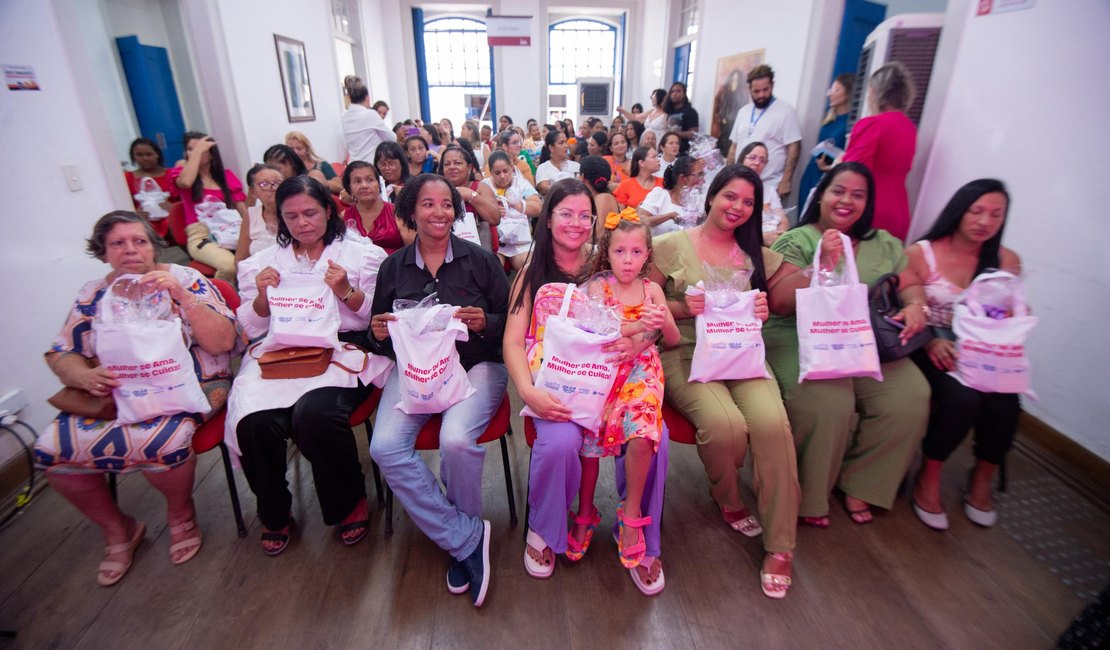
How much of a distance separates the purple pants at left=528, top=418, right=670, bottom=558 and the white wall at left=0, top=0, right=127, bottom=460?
2791 millimetres

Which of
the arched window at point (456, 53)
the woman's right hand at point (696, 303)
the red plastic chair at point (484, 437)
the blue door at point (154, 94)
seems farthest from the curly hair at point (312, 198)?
the arched window at point (456, 53)

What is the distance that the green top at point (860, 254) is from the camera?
2.34 meters

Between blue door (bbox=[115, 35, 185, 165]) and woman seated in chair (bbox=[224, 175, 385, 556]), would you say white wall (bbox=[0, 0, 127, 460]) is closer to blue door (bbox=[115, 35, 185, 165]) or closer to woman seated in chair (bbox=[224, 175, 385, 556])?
woman seated in chair (bbox=[224, 175, 385, 556])

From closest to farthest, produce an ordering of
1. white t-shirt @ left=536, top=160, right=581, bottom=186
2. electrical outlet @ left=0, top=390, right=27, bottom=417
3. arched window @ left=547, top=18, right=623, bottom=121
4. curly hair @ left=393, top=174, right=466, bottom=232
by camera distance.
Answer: curly hair @ left=393, top=174, right=466, bottom=232 < electrical outlet @ left=0, top=390, right=27, bottom=417 < white t-shirt @ left=536, top=160, right=581, bottom=186 < arched window @ left=547, top=18, right=623, bottom=121

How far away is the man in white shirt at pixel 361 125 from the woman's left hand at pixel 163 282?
425 centimetres

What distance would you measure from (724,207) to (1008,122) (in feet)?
7.10

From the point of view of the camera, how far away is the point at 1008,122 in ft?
9.59

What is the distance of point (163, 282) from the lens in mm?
1961

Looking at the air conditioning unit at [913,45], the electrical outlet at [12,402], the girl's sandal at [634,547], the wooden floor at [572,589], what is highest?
the air conditioning unit at [913,45]

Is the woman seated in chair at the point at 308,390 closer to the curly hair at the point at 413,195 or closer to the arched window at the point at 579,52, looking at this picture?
the curly hair at the point at 413,195

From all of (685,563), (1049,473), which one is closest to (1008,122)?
(1049,473)

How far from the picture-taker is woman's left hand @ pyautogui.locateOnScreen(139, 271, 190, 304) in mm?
1941

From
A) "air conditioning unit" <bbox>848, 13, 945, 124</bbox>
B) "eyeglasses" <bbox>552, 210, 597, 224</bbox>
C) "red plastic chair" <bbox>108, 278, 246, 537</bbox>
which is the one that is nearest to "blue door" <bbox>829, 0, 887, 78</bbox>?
"air conditioning unit" <bbox>848, 13, 945, 124</bbox>

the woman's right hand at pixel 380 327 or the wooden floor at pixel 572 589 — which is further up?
the woman's right hand at pixel 380 327
